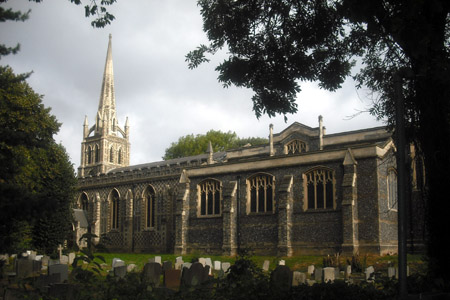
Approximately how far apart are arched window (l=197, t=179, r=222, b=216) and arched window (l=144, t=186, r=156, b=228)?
888cm

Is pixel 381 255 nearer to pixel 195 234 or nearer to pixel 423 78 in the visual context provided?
pixel 195 234

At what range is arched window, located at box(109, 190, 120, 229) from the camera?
1690 inches

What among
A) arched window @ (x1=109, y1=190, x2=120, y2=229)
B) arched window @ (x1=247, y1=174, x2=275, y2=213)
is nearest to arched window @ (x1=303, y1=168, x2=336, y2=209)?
arched window @ (x1=247, y1=174, x2=275, y2=213)

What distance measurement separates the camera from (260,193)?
29.5 meters

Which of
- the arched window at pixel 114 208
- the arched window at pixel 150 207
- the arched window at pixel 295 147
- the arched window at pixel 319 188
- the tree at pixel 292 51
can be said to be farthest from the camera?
the arched window at pixel 114 208

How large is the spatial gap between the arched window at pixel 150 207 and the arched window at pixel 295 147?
12.2 metres

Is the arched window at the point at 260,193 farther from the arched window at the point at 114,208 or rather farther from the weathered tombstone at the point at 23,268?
the arched window at the point at 114,208

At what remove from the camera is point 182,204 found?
32.2 m

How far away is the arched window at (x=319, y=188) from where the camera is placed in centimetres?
2683

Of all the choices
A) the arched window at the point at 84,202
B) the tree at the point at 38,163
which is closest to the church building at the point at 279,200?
the tree at the point at 38,163

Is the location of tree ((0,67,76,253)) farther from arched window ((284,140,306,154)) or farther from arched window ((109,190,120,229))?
arched window ((284,140,306,154))

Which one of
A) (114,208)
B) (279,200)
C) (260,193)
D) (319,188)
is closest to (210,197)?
(260,193)

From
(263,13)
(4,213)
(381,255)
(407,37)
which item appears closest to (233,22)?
(263,13)

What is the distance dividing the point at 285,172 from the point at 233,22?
1823 centimetres
